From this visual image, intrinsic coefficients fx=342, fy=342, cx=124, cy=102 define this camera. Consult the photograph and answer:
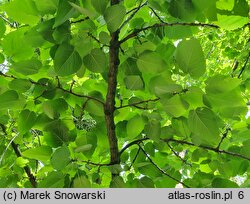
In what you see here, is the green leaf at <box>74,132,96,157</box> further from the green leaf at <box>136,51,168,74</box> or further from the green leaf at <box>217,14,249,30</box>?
the green leaf at <box>217,14,249,30</box>

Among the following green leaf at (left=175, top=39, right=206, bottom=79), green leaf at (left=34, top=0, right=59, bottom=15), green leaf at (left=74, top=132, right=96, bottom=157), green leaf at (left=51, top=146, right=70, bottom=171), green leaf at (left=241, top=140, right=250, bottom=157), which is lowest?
green leaf at (left=51, top=146, right=70, bottom=171)

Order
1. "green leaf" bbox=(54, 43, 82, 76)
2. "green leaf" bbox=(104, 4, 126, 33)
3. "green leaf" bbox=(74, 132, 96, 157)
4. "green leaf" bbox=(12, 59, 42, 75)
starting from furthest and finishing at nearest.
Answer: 1. "green leaf" bbox=(74, 132, 96, 157)
2. "green leaf" bbox=(12, 59, 42, 75)
3. "green leaf" bbox=(54, 43, 82, 76)
4. "green leaf" bbox=(104, 4, 126, 33)

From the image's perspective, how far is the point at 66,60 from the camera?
86 cm

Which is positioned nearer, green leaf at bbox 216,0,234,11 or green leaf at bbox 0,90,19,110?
green leaf at bbox 216,0,234,11

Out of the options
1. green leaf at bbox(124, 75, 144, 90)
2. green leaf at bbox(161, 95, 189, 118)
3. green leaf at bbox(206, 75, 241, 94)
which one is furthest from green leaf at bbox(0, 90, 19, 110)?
green leaf at bbox(206, 75, 241, 94)

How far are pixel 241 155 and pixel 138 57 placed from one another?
1.63 ft

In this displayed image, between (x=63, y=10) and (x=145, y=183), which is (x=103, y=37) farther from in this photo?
(x=145, y=183)

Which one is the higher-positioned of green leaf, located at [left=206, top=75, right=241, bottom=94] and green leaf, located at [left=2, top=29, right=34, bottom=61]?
green leaf, located at [left=2, top=29, right=34, bottom=61]

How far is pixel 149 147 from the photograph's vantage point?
1300 mm

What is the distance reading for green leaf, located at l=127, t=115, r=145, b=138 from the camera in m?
1.11

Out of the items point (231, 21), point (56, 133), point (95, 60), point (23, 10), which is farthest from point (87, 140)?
point (231, 21)

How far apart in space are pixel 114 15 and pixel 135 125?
0.47m
